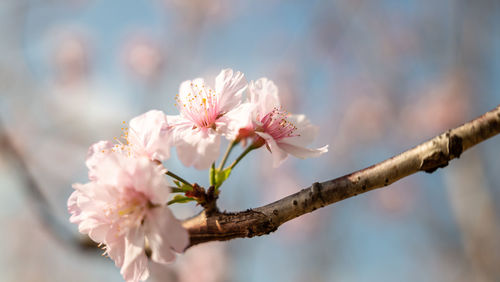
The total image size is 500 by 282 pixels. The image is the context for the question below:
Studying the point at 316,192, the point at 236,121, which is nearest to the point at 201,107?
the point at 236,121

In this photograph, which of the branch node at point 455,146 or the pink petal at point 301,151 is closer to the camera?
the branch node at point 455,146

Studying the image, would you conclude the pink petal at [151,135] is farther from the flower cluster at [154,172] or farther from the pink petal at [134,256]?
the pink petal at [134,256]

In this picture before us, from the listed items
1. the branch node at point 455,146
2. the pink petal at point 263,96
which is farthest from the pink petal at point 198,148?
the branch node at point 455,146

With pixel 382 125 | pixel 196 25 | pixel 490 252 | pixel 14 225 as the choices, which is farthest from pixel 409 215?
pixel 14 225

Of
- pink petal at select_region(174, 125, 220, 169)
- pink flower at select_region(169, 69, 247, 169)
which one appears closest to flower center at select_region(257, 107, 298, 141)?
pink flower at select_region(169, 69, 247, 169)

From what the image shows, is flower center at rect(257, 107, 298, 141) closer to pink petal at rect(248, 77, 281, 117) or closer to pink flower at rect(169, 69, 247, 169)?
pink petal at rect(248, 77, 281, 117)

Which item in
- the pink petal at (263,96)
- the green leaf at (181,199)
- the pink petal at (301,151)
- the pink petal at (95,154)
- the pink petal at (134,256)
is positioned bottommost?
the pink petal at (134,256)
